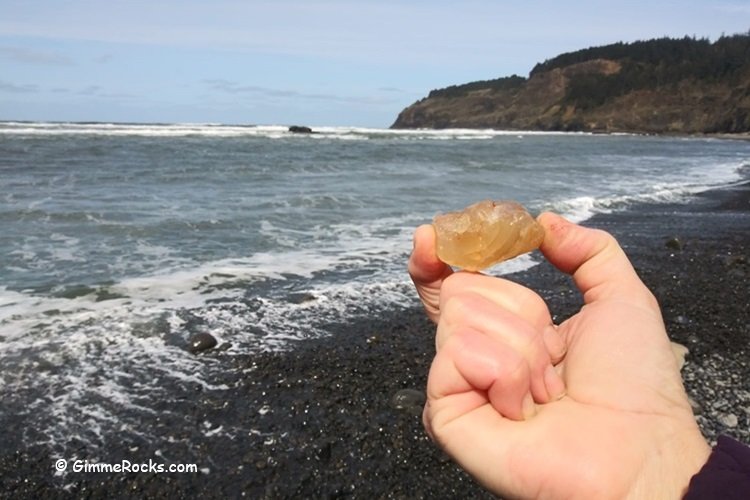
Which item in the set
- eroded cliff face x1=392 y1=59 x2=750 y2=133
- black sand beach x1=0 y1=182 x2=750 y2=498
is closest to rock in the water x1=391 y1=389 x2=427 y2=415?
black sand beach x1=0 y1=182 x2=750 y2=498

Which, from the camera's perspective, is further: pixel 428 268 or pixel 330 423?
pixel 330 423

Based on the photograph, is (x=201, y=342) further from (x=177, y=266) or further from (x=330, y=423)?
(x=177, y=266)

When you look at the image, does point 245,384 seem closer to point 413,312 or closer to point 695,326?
point 413,312

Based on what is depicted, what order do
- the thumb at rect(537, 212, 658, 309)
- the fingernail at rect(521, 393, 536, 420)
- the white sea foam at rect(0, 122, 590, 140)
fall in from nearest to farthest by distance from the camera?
the fingernail at rect(521, 393, 536, 420) → the thumb at rect(537, 212, 658, 309) → the white sea foam at rect(0, 122, 590, 140)

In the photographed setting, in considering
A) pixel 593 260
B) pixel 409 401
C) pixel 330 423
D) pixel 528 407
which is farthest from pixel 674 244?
pixel 528 407

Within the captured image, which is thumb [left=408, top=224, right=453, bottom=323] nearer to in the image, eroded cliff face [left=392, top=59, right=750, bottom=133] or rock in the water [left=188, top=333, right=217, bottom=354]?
rock in the water [left=188, top=333, right=217, bottom=354]

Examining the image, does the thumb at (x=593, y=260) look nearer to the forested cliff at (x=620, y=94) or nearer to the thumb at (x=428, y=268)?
the thumb at (x=428, y=268)

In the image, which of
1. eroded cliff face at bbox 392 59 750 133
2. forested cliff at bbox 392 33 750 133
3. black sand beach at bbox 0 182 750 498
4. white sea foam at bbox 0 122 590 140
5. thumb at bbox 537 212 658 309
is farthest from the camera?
forested cliff at bbox 392 33 750 133
